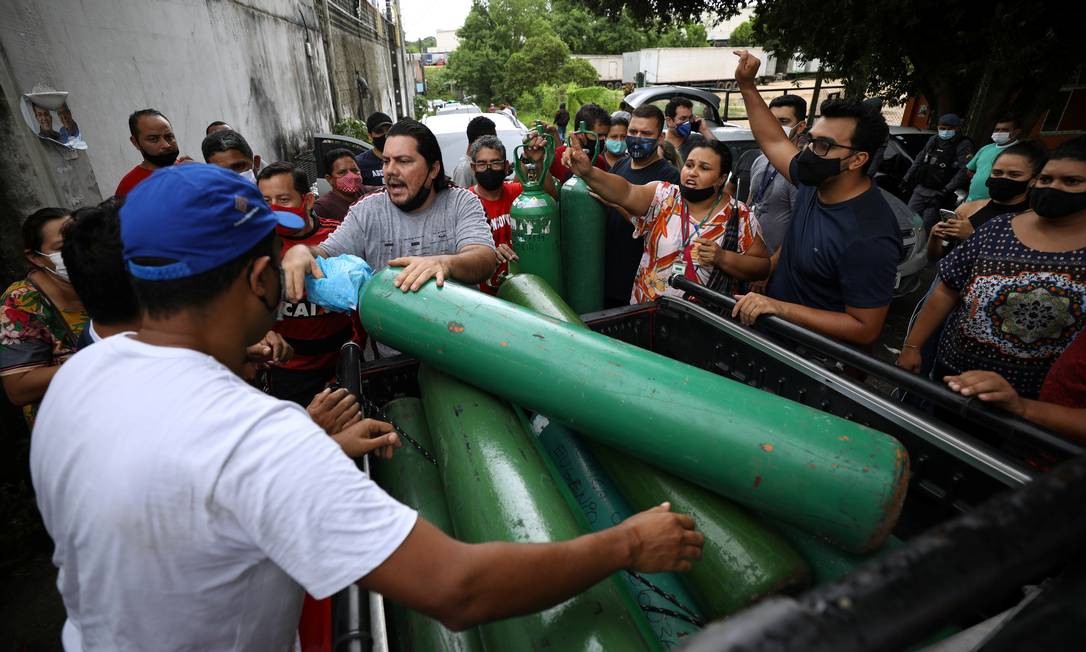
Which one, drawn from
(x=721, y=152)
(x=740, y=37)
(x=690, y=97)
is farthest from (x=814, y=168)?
(x=740, y=37)

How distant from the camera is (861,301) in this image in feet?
7.47

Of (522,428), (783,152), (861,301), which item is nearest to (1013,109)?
(783,152)

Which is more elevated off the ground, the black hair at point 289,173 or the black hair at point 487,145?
the black hair at point 487,145

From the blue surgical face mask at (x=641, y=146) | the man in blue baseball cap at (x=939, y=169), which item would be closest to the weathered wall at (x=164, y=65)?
the blue surgical face mask at (x=641, y=146)

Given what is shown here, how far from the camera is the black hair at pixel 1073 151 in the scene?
6.78 feet

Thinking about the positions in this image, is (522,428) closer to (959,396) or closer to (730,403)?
(730,403)

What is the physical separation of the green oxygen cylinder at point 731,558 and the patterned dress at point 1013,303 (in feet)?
5.24

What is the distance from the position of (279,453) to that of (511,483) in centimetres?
75

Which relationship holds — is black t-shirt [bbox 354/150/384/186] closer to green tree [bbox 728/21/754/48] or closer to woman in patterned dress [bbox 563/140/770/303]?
woman in patterned dress [bbox 563/140/770/303]

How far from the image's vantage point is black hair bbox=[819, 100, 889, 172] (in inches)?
93.3

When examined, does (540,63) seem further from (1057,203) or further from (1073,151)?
(1057,203)

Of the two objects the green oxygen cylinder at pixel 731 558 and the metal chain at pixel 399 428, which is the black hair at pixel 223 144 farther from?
the green oxygen cylinder at pixel 731 558

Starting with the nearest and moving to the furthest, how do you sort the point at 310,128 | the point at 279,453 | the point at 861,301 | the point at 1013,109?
the point at 279,453 → the point at 861,301 → the point at 1013,109 → the point at 310,128

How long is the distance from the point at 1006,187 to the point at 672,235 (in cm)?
217
